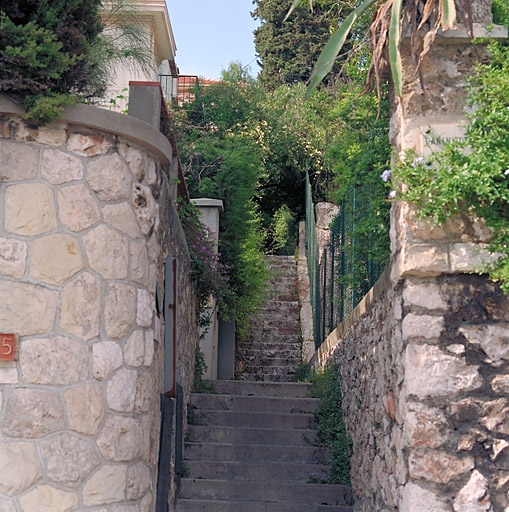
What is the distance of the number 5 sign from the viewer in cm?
395

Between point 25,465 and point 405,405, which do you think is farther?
point 405,405

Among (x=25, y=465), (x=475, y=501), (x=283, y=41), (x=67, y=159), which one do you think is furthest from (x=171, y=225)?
(x=283, y=41)

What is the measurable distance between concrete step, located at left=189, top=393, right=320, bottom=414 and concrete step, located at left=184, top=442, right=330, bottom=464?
2.87ft

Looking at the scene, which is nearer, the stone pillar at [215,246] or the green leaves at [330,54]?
the green leaves at [330,54]

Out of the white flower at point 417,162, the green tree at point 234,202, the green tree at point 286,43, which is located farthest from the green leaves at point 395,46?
the green tree at point 286,43

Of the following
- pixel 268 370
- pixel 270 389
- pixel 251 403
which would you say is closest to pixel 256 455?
pixel 251 403

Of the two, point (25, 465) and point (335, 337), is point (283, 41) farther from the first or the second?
point (25, 465)

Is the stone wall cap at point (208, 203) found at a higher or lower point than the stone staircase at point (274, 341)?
higher

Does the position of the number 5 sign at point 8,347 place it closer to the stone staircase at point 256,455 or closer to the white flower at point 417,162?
→ the white flower at point 417,162

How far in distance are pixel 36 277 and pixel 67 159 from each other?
683mm

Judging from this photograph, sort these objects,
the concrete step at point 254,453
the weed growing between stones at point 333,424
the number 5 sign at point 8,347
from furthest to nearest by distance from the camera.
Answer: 1. the concrete step at point 254,453
2. the weed growing between stones at point 333,424
3. the number 5 sign at point 8,347

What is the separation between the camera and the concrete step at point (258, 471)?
23.7 feet

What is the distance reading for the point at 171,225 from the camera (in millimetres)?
6250

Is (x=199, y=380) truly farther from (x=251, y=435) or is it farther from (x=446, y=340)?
(x=446, y=340)
